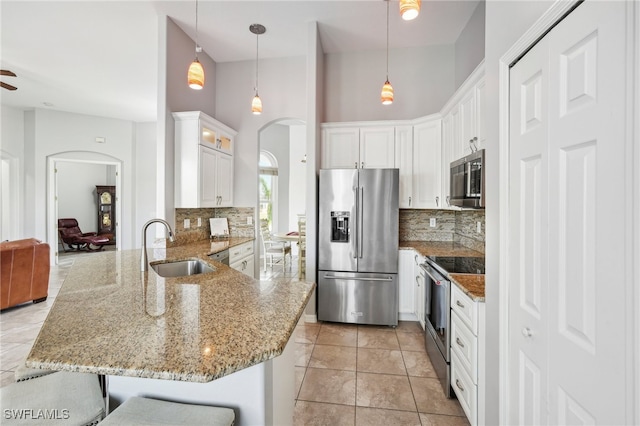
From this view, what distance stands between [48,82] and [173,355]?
6.37m

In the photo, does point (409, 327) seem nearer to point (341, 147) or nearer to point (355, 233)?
point (355, 233)

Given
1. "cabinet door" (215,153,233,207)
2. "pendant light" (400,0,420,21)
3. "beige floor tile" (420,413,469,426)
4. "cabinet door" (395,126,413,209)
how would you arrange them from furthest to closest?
"cabinet door" (215,153,233,207), "cabinet door" (395,126,413,209), "beige floor tile" (420,413,469,426), "pendant light" (400,0,420,21)

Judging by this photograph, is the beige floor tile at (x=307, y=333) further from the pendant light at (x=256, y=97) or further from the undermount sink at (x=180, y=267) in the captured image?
the pendant light at (x=256, y=97)

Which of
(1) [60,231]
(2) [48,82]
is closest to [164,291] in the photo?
(2) [48,82]

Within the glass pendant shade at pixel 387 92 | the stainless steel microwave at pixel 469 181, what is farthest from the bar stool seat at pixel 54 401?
the glass pendant shade at pixel 387 92

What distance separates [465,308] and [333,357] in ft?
4.55

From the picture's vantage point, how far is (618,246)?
761mm

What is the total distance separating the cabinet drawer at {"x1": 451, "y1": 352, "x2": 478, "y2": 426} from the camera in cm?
168

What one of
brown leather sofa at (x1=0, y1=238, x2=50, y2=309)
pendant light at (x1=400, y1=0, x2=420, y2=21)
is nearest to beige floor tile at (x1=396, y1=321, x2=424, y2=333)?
pendant light at (x1=400, y1=0, x2=420, y2=21)

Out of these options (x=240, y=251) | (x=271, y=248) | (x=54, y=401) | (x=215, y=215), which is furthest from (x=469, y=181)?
(x=271, y=248)

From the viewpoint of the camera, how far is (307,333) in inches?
125

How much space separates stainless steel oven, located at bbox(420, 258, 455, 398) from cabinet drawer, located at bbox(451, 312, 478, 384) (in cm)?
8

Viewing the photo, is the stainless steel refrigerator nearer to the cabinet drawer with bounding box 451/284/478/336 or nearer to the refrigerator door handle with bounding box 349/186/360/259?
the refrigerator door handle with bounding box 349/186/360/259

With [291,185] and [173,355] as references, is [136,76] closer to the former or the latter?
[291,185]
